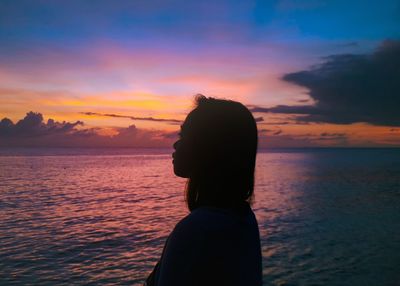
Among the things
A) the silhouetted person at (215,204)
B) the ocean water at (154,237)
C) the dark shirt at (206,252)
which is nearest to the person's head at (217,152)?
the silhouetted person at (215,204)

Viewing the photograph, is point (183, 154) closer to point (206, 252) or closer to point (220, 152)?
point (220, 152)

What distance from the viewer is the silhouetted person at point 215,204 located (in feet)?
5.08

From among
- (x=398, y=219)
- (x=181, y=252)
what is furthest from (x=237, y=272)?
(x=398, y=219)

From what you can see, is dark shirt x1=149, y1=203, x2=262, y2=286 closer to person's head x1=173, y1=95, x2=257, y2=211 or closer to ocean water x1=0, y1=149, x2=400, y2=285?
person's head x1=173, y1=95, x2=257, y2=211

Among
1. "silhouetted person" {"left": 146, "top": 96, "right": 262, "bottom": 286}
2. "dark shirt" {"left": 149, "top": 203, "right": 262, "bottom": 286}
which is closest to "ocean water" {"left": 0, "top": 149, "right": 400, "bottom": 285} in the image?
"silhouetted person" {"left": 146, "top": 96, "right": 262, "bottom": 286}

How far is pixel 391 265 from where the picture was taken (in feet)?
39.1

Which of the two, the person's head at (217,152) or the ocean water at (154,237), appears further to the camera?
the ocean water at (154,237)

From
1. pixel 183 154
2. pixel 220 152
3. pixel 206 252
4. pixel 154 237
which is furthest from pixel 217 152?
pixel 154 237

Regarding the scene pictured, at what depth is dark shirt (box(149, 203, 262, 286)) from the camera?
60.5 inches

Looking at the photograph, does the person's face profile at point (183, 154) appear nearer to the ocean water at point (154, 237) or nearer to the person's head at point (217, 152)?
the person's head at point (217, 152)

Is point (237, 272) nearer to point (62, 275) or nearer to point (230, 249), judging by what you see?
point (230, 249)

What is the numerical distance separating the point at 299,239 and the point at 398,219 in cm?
771

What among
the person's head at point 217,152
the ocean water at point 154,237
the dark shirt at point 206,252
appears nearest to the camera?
the dark shirt at point 206,252

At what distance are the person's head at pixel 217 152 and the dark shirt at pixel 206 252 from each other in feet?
0.68
